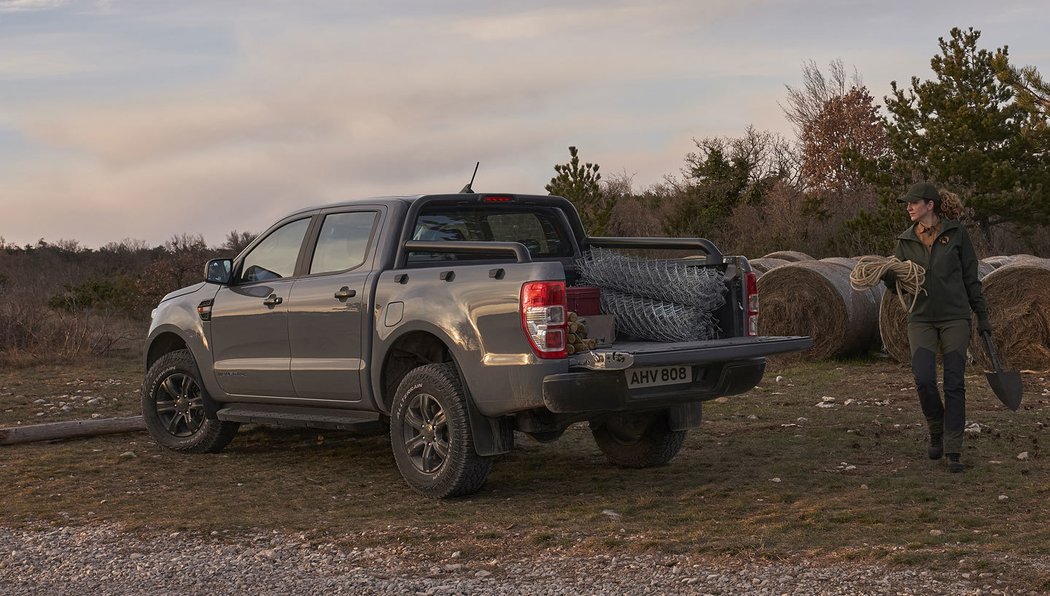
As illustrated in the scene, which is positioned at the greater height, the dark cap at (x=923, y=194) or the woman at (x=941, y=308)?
the dark cap at (x=923, y=194)

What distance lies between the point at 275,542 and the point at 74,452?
13.9 feet

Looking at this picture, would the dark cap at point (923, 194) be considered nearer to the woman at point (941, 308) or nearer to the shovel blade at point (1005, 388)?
the woman at point (941, 308)

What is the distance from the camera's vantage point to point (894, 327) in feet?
49.6

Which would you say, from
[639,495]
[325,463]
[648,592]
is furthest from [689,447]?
[648,592]

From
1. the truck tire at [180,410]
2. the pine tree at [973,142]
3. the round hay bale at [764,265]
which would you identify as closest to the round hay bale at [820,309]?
the round hay bale at [764,265]

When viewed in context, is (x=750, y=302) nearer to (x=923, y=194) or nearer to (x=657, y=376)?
(x=657, y=376)

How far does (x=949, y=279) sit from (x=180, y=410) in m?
6.03

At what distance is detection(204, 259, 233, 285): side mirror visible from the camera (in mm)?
9086

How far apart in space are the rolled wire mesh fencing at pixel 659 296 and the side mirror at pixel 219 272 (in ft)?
9.74

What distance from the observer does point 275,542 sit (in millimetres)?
6352

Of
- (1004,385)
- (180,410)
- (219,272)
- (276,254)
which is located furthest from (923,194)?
(180,410)

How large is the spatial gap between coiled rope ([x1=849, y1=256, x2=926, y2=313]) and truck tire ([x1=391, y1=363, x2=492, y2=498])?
122 inches

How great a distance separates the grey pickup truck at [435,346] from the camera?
6.85m

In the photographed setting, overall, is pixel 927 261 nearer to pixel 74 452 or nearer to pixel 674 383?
pixel 674 383
